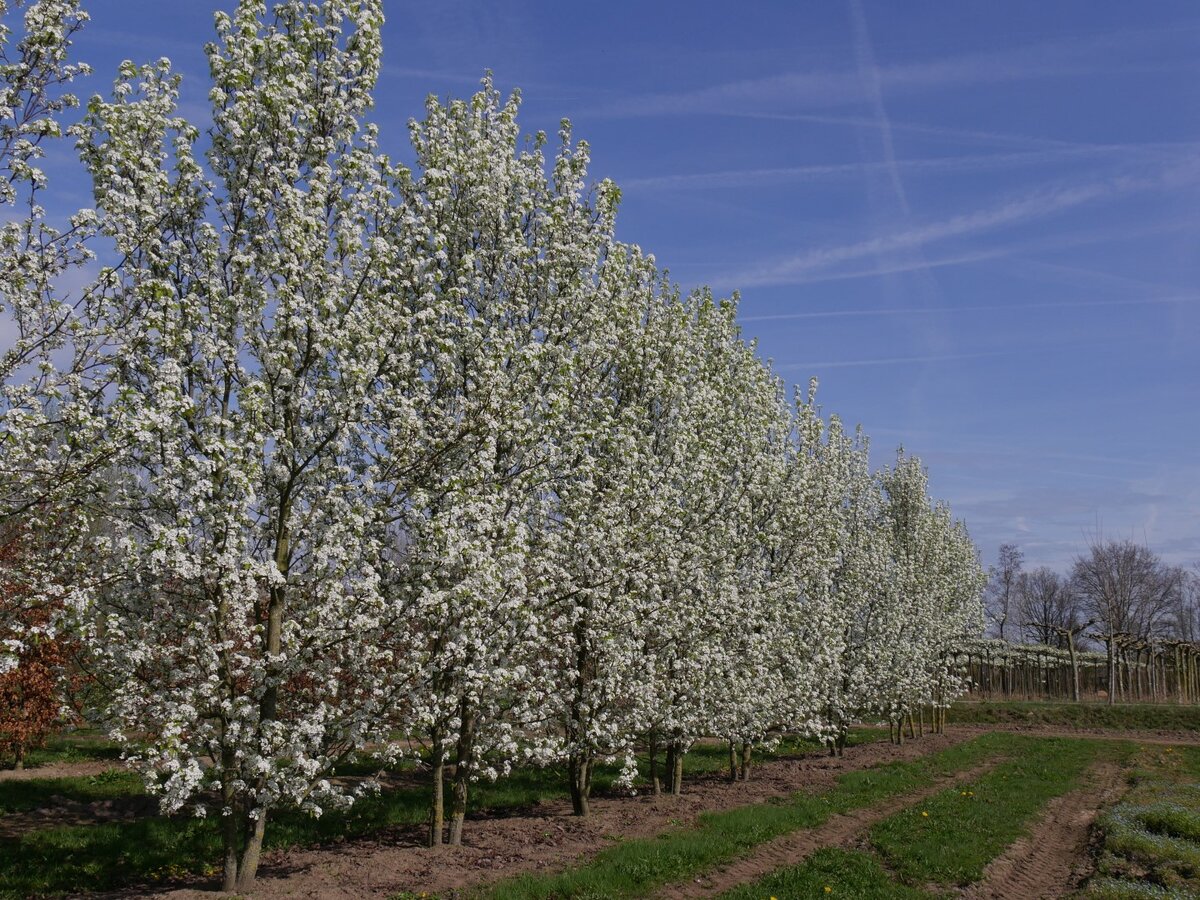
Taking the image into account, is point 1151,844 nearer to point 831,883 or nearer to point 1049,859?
point 1049,859

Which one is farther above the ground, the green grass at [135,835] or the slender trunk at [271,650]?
the slender trunk at [271,650]

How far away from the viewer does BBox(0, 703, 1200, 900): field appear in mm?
13758

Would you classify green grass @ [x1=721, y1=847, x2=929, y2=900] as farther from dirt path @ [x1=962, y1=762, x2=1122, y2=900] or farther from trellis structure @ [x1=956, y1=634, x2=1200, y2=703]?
trellis structure @ [x1=956, y1=634, x2=1200, y2=703]

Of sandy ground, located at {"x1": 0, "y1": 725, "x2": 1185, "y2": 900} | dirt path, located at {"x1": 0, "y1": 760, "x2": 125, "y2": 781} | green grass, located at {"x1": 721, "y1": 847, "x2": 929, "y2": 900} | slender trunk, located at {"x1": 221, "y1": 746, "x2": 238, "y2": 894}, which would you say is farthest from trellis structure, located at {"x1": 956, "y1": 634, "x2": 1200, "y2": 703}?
slender trunk, located at {"x1": 221, "y1": 746, "x2": 238, "y2": 894}

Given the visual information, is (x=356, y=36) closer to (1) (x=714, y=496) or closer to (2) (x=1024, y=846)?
(1) (x=714, y=496)

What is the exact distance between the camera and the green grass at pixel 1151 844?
14875 mm

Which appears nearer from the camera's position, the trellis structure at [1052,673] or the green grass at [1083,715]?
the green grass at [1083,715]

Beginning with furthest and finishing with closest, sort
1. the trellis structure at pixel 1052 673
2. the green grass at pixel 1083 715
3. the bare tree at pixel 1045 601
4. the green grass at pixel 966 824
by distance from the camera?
the bare tree at pixel 1045 601
the trellis structure at pixel 1052 673
the green grass at pixel 1083 715
the green grass at pixel 966 824

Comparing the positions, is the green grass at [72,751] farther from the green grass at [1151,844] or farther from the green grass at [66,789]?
the green grass at [1151,844]

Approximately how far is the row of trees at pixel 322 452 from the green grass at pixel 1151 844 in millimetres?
9239

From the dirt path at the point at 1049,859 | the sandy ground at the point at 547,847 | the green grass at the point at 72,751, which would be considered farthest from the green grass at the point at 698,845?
the green grass at the point at 72,751

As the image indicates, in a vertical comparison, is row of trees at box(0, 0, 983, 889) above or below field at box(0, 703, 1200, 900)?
above

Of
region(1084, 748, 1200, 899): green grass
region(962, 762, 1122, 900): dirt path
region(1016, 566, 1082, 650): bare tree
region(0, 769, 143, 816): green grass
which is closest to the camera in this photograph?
region(1084, 748, 1200, 899): green grass

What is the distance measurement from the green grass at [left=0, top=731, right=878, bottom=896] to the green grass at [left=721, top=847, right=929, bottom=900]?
8.16 m
